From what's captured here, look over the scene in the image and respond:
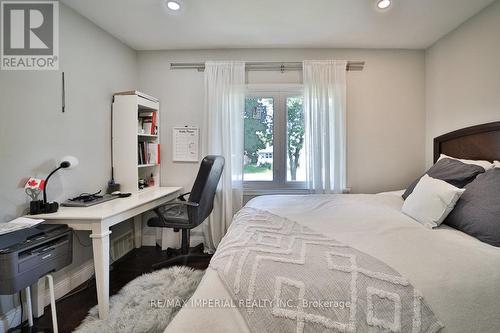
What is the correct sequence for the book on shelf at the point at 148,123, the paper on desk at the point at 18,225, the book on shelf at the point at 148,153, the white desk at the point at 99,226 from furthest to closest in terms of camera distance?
the book on shelf at the point at 148,123 < the book on shelf at the point at 148,153 < the white desk at the point at 99,226 < the paper on desk at the point at 18,225

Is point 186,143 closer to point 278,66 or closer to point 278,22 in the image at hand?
point 278,66

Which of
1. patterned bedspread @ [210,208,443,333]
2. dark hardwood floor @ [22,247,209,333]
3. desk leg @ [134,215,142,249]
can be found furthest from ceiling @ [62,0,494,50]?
dark hardwood floor @ [22,247,209,333]

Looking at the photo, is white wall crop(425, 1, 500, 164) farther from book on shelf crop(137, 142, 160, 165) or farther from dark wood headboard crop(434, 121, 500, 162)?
book on shelf crop(137, 142, 160, 165)

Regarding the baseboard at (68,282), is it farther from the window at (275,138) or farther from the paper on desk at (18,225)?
the window at (275,138)

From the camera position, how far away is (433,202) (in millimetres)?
1482

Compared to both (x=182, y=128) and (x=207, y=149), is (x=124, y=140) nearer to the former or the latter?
(x=182, y=128)

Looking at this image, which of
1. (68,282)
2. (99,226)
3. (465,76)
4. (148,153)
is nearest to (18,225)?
(99,226)

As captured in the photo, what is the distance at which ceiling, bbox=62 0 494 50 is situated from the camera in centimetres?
198

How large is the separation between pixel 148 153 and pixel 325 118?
215 centimetres

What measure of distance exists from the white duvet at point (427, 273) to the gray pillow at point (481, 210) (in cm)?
6

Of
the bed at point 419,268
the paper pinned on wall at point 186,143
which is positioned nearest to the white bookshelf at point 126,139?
the paper pinned on wall at point 186,143

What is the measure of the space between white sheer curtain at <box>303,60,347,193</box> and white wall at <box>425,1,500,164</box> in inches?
40.1

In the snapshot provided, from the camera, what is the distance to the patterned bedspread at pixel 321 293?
0.79m

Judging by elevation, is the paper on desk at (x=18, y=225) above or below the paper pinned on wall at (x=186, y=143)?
below
